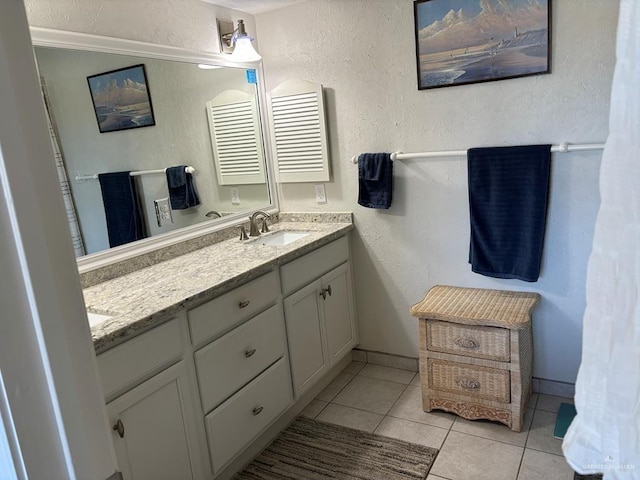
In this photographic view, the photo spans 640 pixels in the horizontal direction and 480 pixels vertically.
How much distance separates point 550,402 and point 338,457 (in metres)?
1.14

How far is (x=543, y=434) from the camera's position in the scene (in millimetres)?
2223

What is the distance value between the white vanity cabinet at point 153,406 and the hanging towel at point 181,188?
906mm

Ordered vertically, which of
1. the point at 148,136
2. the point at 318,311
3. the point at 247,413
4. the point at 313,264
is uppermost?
the point at 148,136

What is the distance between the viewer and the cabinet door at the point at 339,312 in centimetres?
269

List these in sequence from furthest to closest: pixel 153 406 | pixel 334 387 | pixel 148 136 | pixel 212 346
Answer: pixel 334 387, pixel 148 136, pixel 212 346, pixel 153 406

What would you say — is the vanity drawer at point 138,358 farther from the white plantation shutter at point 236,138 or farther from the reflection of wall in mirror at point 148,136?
the white plantation shutter at point 236,138

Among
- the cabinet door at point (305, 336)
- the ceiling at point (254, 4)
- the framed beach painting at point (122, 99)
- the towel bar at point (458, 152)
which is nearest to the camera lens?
the framed beach painting at point (122, 99)

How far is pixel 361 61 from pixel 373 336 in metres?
1.63

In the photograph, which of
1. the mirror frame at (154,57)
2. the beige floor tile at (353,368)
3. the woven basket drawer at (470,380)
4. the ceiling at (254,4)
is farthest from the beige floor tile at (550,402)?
the ceiling at (254,4)

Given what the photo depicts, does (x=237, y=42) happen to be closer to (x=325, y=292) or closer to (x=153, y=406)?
(x=325, y=292)

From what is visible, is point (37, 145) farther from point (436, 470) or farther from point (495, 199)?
point (495, 199)

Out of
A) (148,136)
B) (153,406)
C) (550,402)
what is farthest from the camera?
(550,402)

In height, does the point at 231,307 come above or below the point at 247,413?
above

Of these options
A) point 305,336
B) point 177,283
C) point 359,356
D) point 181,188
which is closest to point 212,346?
point 177,283
